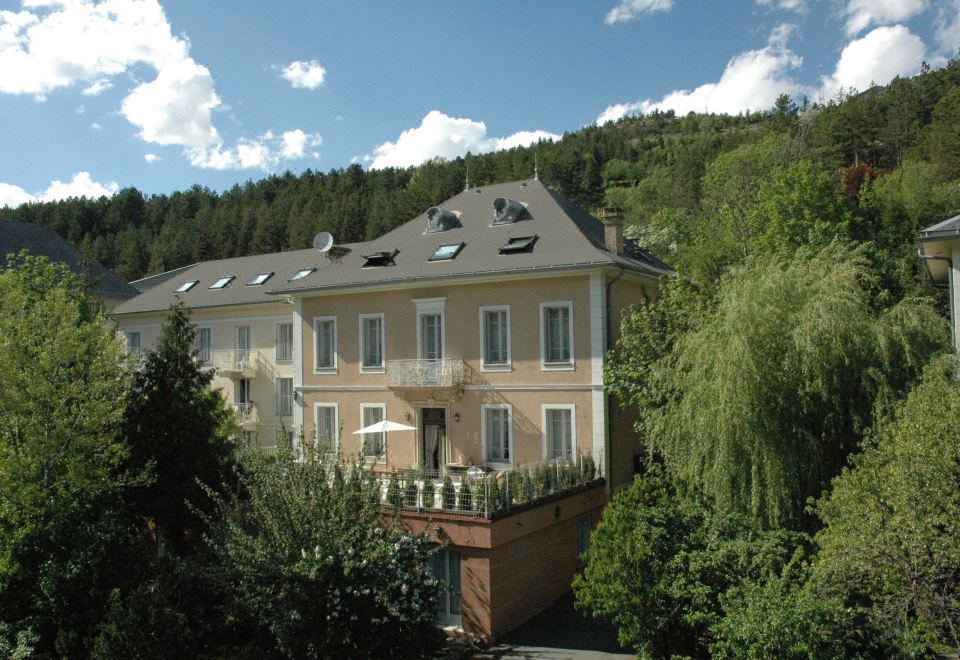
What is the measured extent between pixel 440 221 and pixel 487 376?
19.4ft

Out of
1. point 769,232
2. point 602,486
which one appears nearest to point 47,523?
point 602,486

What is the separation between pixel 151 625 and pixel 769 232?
25.2m

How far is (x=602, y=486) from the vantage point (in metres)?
18.9

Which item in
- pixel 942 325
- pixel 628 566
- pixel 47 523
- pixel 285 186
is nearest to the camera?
pixel 628 566

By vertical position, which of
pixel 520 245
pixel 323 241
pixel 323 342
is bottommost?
pixel 323 342

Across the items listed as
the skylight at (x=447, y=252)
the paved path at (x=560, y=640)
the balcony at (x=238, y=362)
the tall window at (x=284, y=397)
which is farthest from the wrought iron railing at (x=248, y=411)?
the paved path at (x=560, y=640)

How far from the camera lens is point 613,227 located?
813 inches

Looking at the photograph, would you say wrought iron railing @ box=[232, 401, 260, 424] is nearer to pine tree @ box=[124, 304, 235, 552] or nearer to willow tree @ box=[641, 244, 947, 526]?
pine tree @ box=[124, 304, 235, 552]

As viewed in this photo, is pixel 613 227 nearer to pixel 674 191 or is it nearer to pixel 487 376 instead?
pixel 487 376

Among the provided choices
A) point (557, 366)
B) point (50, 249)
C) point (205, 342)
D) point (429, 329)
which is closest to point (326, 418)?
point (429, 329)

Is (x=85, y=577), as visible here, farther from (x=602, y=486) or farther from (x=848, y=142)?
(x=848, y=142)

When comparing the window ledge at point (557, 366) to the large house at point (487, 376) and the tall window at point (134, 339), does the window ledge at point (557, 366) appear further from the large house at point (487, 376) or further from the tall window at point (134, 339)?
the tall window at point (134, 339)

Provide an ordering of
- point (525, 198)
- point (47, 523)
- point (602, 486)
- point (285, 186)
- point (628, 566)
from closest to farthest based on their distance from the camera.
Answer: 1. point (628, 566)
2. point (47, 523)
3. point (602, 486)
4. point (525, 198)
5. point (285, 186)

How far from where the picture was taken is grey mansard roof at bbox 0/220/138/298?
37.0m
